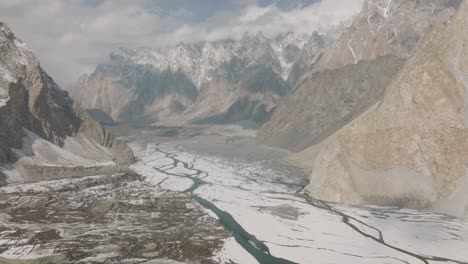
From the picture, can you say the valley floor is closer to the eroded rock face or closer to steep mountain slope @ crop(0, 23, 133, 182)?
steep mountain slope @ crop(0, 23, 133, 182)

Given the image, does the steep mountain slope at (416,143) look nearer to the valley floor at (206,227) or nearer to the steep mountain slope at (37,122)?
the valley floor at (206,227)

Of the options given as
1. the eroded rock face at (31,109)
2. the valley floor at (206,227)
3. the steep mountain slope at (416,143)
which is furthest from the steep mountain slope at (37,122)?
the steep mountain slope at (416,143)

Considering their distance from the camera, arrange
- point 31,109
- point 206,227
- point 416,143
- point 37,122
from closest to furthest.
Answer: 1. point 206,227
2. point 416,143
3. point 37,122
4. point 31,109

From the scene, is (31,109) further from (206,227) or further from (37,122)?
(206,227)

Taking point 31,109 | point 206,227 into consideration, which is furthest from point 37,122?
point 206,227

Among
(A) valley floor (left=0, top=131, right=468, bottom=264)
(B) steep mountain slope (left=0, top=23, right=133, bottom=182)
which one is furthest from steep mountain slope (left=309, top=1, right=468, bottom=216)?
(B) steep mountain slope (left=0, top=23, right=133, bottom=182)

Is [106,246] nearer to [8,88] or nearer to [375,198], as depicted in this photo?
[375,198]
